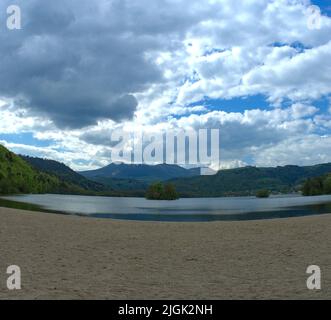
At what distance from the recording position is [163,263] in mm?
23266

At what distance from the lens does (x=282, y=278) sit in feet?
61.4

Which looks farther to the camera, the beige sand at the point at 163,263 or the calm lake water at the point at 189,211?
the calm lake water at the point at 189,211

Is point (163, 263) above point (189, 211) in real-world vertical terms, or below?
below

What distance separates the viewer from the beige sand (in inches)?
611

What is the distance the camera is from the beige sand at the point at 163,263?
15.5 m

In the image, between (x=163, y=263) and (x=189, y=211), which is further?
(x=189, y=211)

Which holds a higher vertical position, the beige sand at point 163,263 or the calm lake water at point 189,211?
the calm lake water at point 189,211

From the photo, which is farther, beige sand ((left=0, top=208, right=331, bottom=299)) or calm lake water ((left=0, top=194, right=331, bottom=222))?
calm lake water ((left=0, top=194, right=331, bottom=222))

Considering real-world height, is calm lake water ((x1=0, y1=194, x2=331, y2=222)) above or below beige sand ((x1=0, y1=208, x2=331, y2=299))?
above

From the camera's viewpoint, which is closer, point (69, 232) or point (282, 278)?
point (282, 278)
